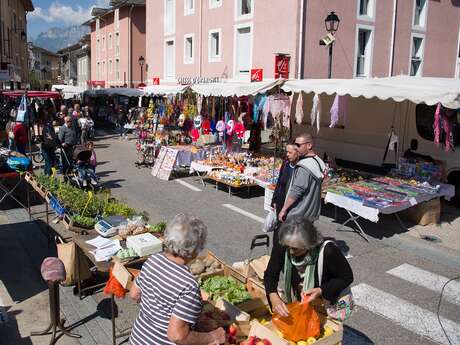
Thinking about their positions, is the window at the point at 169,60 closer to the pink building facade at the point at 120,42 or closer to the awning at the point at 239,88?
the pink building facade at the point at 120,42

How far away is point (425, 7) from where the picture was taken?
20.5m

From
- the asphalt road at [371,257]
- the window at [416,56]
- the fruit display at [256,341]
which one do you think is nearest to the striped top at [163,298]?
the fruit display at [256,341]

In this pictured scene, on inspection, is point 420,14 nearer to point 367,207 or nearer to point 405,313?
point 367,207

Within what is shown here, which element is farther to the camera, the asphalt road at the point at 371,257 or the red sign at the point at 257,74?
the red sign at the point at 257,74

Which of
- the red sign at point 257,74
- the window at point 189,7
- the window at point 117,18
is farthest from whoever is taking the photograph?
the window at point 117,18

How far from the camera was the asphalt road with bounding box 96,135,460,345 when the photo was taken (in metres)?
4.71

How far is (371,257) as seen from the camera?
6.70 metres

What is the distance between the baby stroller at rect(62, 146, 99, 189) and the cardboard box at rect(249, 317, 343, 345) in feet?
25.2

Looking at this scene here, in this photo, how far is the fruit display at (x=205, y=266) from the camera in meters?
4.41

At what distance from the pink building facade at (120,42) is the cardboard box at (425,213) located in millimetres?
28016

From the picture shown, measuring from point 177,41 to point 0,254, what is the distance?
66.1 ft

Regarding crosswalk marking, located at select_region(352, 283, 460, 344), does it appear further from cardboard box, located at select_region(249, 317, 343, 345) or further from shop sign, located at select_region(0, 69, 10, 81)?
shop sign, located at select_region(0, 69, 10, 81)

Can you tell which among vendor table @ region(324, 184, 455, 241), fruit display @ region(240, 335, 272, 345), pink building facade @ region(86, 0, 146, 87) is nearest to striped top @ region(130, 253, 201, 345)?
fruit display @ region(240, 335, 272, 345)

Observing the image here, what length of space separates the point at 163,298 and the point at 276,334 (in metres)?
0.94
